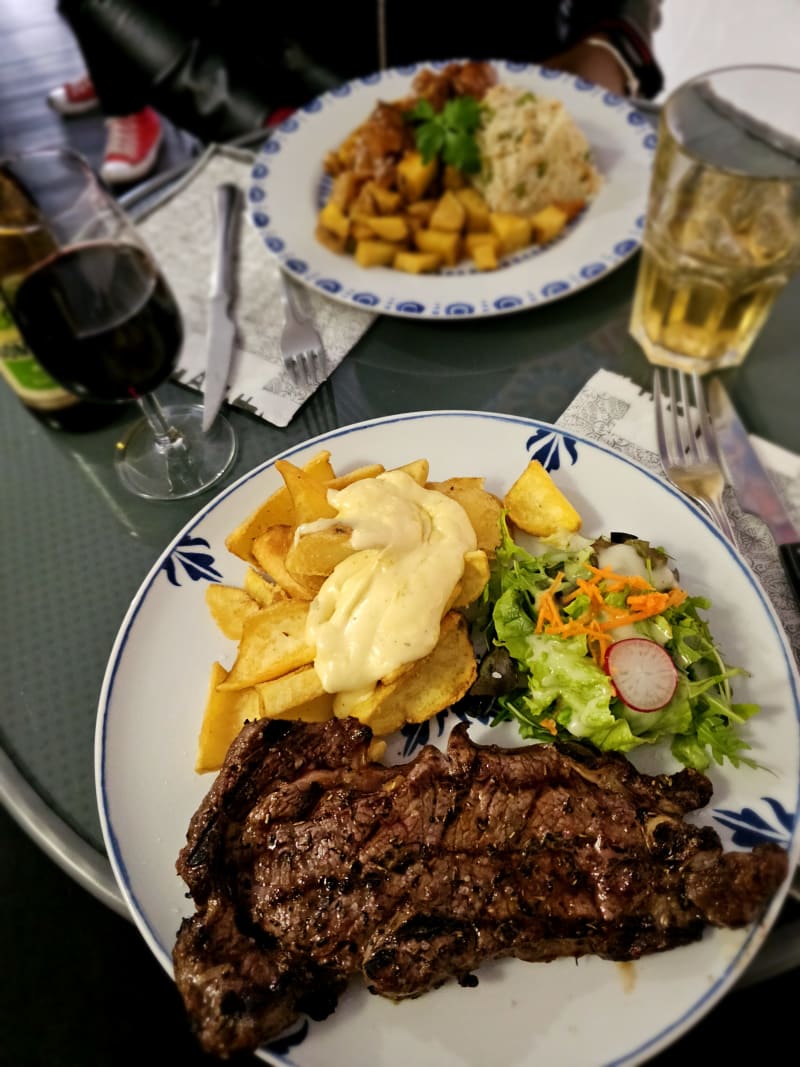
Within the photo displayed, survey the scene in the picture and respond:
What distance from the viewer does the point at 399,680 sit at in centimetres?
167

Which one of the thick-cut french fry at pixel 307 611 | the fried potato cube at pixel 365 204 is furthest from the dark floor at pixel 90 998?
the fried potato cube at pixel 365 204

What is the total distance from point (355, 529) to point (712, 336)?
1553 millimetres

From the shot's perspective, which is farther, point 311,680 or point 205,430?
point 205,430

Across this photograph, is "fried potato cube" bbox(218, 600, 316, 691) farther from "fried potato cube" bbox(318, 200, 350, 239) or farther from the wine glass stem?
"fried potato cube" bbox(318, 200, 350, 239)

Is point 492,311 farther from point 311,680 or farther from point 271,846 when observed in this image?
point 271,846

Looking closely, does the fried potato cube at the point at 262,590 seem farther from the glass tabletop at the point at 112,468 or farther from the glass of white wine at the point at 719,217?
the glass of white wine at the point at 719,217

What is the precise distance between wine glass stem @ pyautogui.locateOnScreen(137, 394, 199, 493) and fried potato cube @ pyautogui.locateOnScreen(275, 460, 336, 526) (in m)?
0.68

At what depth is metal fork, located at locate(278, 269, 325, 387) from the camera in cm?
256

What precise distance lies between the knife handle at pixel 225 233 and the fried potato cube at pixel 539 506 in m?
1.50

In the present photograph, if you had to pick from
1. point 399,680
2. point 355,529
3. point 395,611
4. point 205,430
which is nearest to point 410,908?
point 399,680

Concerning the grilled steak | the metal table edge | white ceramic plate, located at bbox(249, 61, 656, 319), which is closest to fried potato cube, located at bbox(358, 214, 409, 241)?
white ceramic plate, located at bbox(249, 61, 656, 319)

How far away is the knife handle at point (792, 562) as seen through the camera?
6.28 feet

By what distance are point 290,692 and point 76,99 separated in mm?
6470

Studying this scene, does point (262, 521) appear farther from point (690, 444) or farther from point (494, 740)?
point (690, 444)
